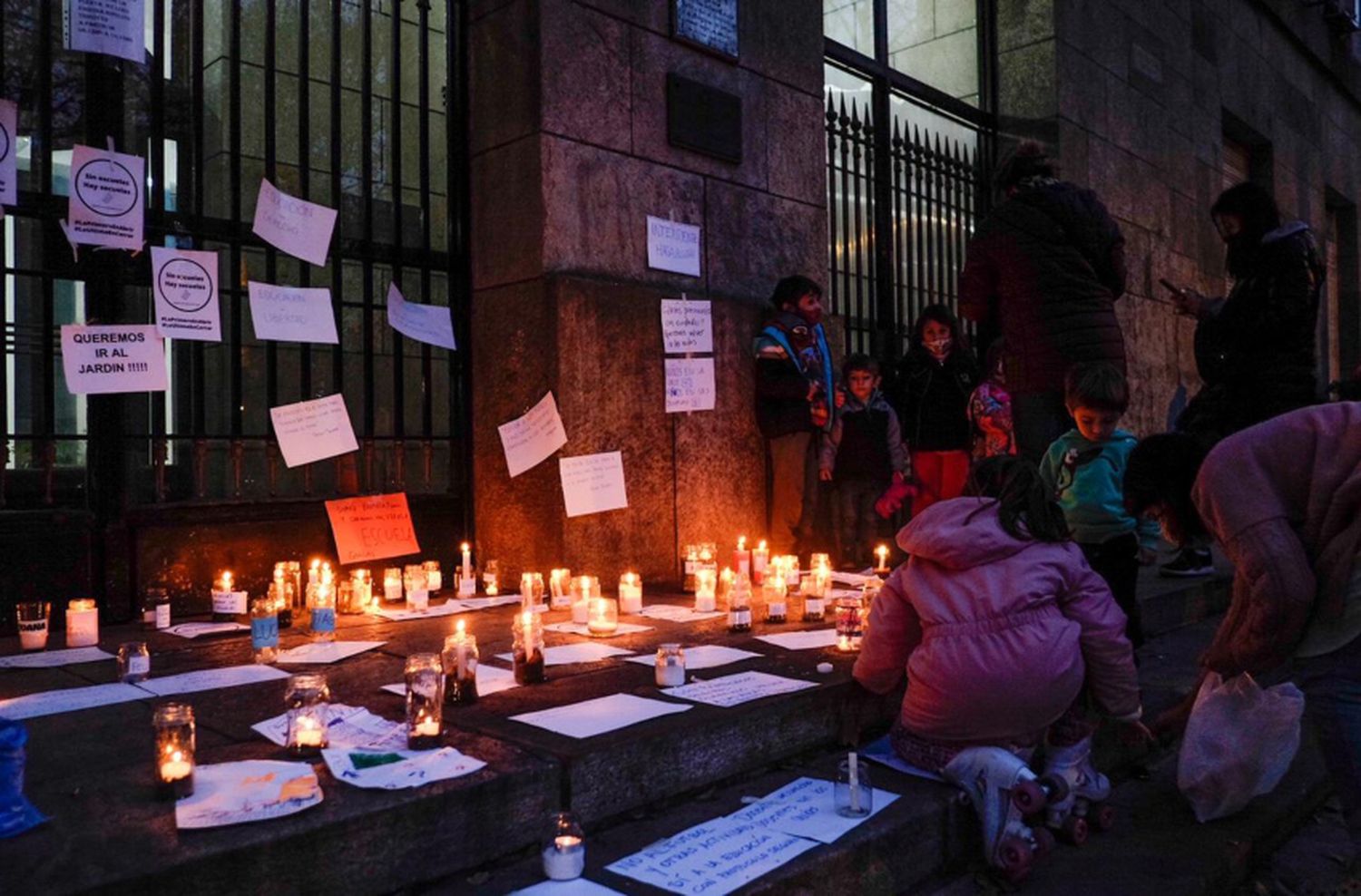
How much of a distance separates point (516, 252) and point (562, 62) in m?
1.05

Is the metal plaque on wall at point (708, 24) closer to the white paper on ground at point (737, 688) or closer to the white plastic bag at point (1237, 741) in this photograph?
the white paper on ground at point (737, 688)

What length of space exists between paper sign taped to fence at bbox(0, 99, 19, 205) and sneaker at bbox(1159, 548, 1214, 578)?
679 centimetres

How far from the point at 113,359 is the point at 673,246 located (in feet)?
9.93

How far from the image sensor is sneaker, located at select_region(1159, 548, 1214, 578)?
22.7ft

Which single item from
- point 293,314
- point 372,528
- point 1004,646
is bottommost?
point 1004,646

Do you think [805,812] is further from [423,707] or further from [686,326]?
[686,326]

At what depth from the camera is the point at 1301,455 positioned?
2760 mm

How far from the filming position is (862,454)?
7336mm

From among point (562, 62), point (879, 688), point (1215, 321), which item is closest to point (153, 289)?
point (562, 62)

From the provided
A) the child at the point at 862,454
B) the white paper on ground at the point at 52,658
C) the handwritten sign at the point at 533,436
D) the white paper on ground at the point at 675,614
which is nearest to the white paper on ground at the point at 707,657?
the white paper on ground at the point at 675,614

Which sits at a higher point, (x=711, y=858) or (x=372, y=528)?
(x=372, y=528)

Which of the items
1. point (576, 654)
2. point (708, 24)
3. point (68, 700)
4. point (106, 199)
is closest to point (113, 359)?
point (106, 199)

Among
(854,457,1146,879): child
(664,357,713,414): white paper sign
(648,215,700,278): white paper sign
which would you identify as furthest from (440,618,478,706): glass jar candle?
(648,215,700,278): white paper sign

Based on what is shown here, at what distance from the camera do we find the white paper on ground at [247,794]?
238cm
